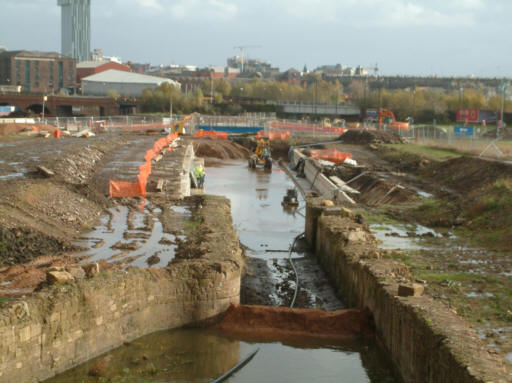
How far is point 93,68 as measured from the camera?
18362 cm

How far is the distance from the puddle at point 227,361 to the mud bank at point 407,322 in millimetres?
785

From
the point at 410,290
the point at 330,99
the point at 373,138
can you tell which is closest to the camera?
the point at 410,290

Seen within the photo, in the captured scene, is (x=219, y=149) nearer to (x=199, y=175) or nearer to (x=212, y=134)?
(x=212, y=134)

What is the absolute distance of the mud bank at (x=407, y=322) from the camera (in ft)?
33.6

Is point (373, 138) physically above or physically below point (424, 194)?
above

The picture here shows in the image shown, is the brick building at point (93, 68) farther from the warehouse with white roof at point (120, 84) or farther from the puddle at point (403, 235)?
the puddle at point (403, 235)

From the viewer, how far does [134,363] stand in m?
13.1

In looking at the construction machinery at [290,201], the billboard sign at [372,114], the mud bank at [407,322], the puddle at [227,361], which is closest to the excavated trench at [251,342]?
the puddle at [227,361]

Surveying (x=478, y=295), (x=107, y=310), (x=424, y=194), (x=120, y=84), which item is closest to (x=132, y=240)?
(x=107, y=310)

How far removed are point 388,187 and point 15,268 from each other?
25.2m

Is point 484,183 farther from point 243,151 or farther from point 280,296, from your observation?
point 243,151

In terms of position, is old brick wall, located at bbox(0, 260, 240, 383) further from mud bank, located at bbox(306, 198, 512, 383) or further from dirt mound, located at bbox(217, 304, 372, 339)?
mud bank, located at bbox(306, 198, 512, 383)

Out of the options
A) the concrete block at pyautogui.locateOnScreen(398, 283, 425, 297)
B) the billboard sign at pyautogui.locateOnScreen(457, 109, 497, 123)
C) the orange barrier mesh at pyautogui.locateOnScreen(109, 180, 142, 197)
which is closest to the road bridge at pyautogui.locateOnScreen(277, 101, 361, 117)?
the billboard sign at pyautogui.locateOnScreen(457, 109, 497, 123)

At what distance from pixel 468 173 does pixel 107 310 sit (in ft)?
91.7
